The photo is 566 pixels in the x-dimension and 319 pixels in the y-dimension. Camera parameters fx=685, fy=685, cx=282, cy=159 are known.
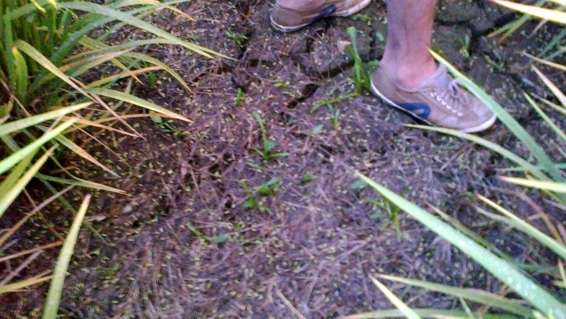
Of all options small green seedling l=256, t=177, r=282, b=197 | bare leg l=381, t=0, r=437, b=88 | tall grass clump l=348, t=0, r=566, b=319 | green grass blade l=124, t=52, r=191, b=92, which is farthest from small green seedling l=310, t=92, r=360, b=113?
tall grass clump l=348, t=0, r=566, b=319

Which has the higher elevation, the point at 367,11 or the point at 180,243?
the point at 367,11

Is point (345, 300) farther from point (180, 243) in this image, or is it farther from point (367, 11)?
point (367, 11)

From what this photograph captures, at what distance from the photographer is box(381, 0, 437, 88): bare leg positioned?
1.69m

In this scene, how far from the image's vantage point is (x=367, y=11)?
2.08 metres

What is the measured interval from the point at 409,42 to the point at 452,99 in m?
0.21

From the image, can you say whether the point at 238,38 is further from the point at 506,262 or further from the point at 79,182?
the point at 506,262

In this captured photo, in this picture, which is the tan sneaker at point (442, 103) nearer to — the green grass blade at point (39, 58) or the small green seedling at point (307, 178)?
the small green seedling at point (307, 178)

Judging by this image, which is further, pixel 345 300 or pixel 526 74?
pixel 526 74

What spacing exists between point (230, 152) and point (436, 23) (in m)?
0.74

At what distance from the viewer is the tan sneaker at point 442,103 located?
6.02ft

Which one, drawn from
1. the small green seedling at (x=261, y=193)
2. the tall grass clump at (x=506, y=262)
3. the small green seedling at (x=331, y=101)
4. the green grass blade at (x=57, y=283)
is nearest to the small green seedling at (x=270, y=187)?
the small green seedling at (x=261, y=193)

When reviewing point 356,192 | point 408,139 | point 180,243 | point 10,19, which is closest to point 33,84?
point 10,19

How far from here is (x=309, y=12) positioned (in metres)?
2.02

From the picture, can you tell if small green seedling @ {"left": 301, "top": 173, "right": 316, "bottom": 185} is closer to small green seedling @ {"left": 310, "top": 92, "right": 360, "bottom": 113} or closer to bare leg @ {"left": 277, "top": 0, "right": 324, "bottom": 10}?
small green seedling @ {"left": 310, "top": 92, "right": 360, "bottom": 113}
